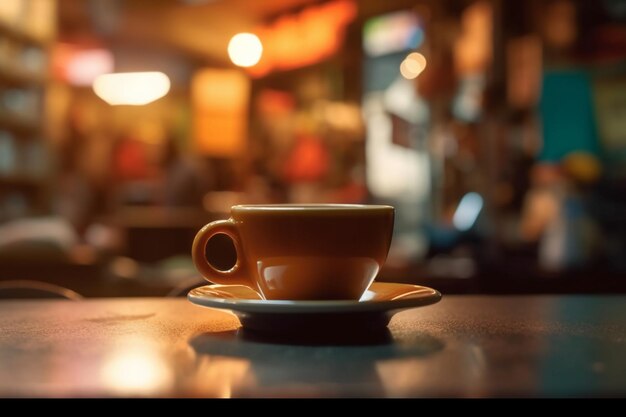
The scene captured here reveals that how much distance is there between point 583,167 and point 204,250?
297 cm

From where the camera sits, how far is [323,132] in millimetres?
7152

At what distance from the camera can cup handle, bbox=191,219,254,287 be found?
717 millimetres

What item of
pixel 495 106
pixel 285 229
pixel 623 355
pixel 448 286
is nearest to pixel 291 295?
pixel 285 229

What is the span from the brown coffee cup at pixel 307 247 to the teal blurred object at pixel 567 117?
302 centimetres

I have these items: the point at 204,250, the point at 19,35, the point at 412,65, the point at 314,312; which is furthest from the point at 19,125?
the point at 314,312

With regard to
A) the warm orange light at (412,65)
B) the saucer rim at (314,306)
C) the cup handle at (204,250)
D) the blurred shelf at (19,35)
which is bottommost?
the saucer rim at (314,306)

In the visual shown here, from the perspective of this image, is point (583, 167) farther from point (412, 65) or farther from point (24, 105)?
point (24, 105)

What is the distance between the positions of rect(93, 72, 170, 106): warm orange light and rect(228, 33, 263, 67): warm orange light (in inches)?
71.9

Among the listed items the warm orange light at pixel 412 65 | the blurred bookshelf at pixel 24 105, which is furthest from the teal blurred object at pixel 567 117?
the blurred bookshelf at pixel 24 105

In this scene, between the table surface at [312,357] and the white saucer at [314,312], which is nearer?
the table surface at [312,357]

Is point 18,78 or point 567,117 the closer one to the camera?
point 567,117

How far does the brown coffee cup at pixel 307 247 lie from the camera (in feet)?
2.20

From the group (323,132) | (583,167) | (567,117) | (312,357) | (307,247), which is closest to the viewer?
(312,357)

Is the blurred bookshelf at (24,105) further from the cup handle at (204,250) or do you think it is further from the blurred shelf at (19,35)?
the cup handle at (204,250)
